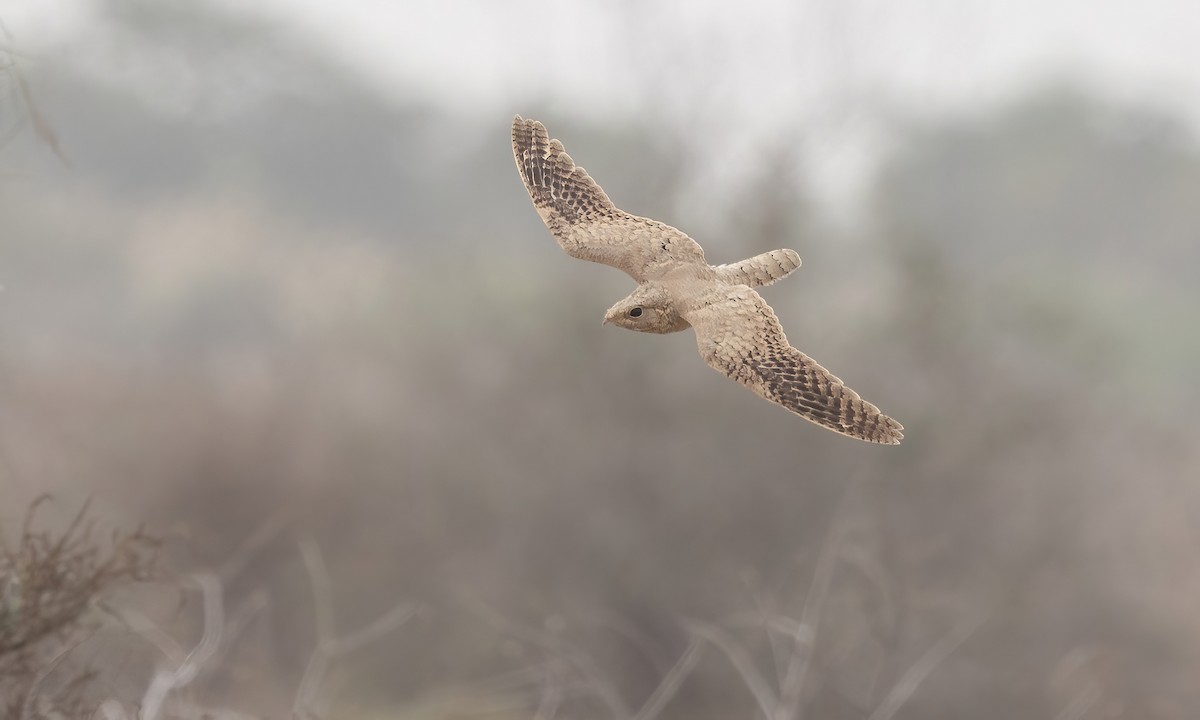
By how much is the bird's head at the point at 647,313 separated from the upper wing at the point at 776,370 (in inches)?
0.9

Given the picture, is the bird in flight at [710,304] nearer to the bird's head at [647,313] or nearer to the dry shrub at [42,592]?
the bird's head at [647,313]

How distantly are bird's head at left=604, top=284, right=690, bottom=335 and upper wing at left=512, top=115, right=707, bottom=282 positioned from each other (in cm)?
5

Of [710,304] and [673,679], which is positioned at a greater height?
[710,304]

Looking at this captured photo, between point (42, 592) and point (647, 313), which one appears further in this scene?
point (42, 592)

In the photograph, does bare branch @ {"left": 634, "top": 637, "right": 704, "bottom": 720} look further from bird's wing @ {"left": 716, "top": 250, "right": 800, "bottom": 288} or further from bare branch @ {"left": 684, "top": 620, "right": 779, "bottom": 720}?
bird's wing @ {"left": 716, "top": 250, "right": 800, "bottom": 288}

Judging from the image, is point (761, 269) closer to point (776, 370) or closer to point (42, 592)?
point (776, 370)

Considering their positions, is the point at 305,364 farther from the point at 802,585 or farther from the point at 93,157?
the point at 802,585

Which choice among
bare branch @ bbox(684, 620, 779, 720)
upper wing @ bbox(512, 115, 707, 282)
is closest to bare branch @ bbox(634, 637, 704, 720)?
bare branch @ bbox(684, 620, 779, 720)

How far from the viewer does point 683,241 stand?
3.64ft

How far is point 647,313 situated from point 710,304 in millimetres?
63

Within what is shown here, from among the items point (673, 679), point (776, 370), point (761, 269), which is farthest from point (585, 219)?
point (673, 679)

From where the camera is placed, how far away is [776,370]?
3.24ft

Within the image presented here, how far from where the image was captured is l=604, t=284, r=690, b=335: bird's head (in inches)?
40.1

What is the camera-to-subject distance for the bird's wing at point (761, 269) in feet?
3.64
